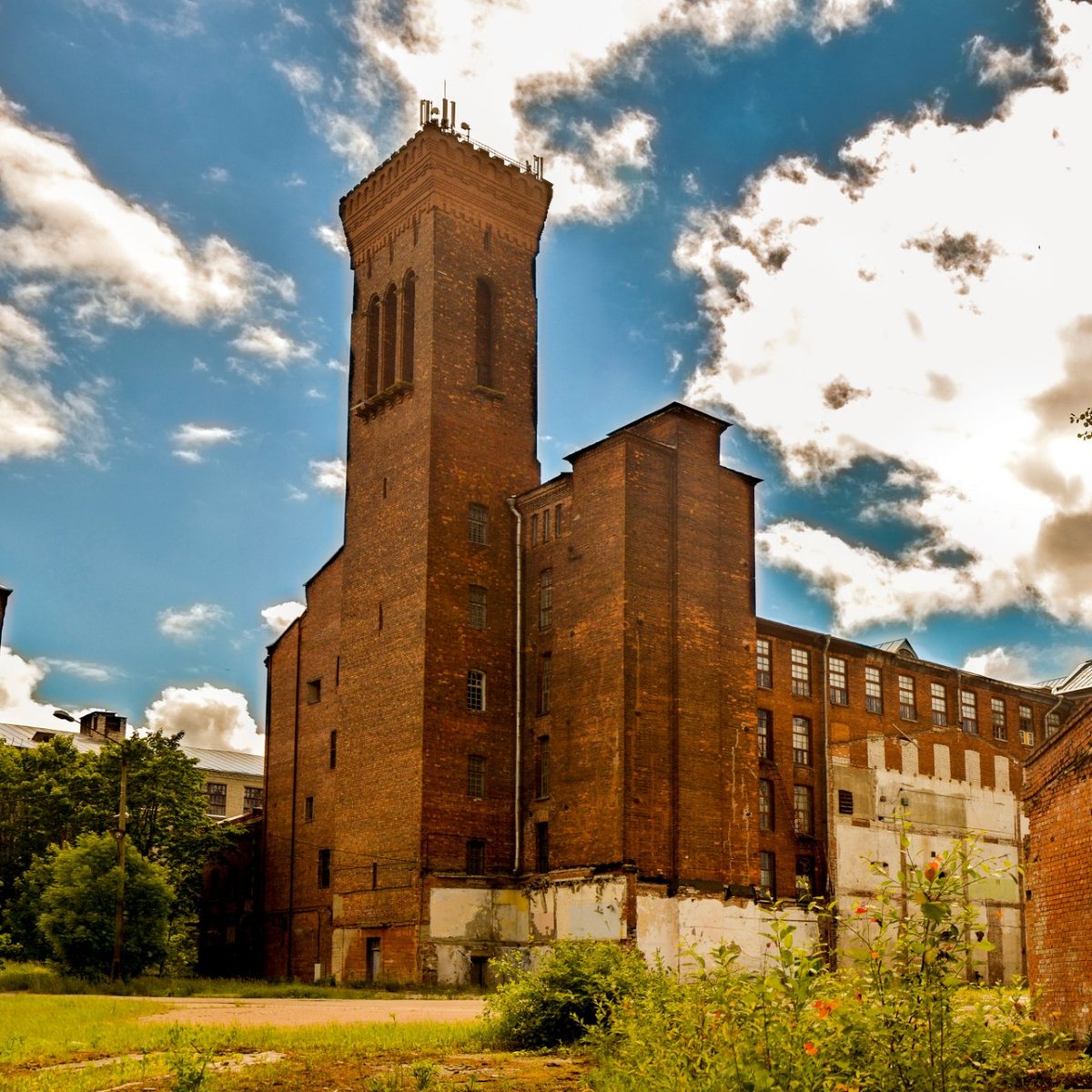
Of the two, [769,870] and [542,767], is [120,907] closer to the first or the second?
[542,767]

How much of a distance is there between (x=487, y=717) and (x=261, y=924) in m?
13.8

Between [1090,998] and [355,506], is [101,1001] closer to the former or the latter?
[1090,998]

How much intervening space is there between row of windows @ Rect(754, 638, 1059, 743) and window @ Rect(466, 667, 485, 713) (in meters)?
8.99

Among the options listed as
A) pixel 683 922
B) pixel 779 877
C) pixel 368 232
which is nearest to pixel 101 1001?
pixel 683 922

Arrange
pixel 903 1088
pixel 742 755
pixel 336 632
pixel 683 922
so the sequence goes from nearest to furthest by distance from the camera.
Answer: pixel 903 1088 → pixel 683 922 → pixel 742 755 → pixel 336 632

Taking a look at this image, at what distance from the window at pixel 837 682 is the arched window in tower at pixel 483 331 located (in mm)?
15823

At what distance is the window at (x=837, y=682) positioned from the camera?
4662cm

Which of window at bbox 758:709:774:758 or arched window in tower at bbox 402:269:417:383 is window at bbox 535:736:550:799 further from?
arched window in tower at bbox 402:269:417:383

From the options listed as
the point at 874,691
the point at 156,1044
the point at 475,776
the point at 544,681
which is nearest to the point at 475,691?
the point at 544,681

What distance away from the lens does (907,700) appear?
48969 mm

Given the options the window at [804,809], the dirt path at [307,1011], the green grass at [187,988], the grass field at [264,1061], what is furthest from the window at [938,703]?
the grass field at [264,1061]

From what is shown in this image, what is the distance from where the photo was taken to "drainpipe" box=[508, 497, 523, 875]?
38750 millimetres

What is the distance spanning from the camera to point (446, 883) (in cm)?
3691

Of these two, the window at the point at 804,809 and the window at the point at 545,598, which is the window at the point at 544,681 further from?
the window at the point at 804,809
